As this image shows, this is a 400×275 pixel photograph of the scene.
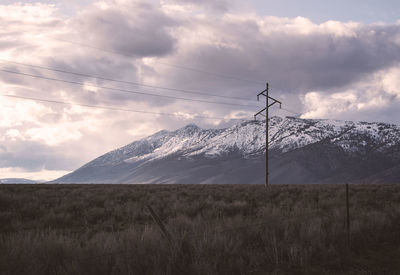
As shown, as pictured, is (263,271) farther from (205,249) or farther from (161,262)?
(161,262)

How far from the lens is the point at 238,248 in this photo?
8266 mm

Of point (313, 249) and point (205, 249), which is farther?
point (313, 249)

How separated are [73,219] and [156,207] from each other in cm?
450

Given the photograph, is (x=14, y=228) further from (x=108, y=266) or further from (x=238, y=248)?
(x=238, y=248)

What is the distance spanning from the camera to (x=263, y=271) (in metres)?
7.40

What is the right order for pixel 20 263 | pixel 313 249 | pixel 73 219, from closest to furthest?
pixel 20 263 → pixel 313 249 → pixel 73 219

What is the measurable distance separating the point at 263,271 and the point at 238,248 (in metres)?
1.00

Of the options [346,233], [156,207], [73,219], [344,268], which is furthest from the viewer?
[156,207]

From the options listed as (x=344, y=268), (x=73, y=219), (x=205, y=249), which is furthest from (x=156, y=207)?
(x=344, y=268)

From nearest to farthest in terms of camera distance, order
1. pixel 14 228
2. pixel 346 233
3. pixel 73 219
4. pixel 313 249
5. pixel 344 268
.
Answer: pixel 344 268 → pixel 313 249 → pixel 346 233 → pixel 14 228 → pixel 73 219

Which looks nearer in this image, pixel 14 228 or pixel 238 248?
pixel 238 248

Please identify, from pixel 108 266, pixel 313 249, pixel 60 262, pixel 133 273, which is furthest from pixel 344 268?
pixel 60 262

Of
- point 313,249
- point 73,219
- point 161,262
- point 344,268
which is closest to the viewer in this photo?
point 161,262

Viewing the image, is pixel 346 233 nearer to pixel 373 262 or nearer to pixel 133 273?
pixel 373 262
